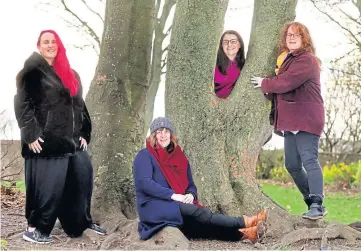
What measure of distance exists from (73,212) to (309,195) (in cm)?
266

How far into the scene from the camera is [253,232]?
22.2ft

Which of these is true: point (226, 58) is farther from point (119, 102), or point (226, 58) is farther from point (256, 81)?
point (119, 102)

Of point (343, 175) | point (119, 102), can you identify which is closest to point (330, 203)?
point (343, 175)

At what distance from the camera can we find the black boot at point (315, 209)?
270 inches

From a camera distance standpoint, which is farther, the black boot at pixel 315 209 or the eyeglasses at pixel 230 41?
the eyeglasses at pixel 230 41

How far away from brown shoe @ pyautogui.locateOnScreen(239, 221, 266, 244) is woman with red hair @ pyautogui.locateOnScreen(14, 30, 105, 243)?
197cm

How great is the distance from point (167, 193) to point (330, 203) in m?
10.7

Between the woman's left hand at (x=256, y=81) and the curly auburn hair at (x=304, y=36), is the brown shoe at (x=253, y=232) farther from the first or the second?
the curly auburn hair at (x=304, y=36)

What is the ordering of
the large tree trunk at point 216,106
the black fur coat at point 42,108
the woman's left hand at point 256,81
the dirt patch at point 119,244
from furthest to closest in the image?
the woman's left hand at point 256,81, the large tree trunk at point 216,106, the dirt patch at point 119,244, the black fur coat at point 42,108

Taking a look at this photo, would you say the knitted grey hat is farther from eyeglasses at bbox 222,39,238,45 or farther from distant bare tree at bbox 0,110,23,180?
distant bare tree at bbox 0,110,23,180

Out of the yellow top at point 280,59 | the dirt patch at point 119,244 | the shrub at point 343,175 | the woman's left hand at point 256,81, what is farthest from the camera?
the shrub at point 343,175

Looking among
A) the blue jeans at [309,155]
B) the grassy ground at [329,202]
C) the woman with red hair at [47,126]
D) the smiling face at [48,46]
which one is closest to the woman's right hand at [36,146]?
the woman with red hair at [47,126]

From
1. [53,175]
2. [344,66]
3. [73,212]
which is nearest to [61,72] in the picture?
[53,175]

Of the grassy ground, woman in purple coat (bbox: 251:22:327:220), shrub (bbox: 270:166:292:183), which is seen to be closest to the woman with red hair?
woman in purple coat (bbox: 251:22:327:220)
